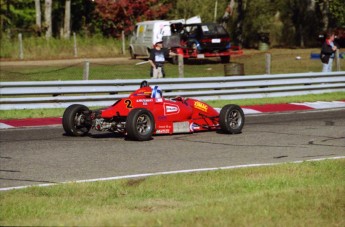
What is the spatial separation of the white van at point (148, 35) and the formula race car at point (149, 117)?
23587 mm

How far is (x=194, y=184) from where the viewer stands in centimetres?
968

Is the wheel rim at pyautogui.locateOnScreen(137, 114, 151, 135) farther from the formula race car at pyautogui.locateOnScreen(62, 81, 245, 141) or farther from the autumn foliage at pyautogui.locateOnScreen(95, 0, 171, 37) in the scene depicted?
the autumn foliage at pyautogui.locateOnScreen(95, 0, 171, 37)

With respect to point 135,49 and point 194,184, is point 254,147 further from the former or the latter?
point 135,49

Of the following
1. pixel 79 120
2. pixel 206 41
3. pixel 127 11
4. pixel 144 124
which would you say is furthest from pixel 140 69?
pixel 127 11

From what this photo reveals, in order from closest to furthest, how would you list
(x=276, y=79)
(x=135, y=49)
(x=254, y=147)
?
(x=254, y=147)
(x=276, y=79)
(x=135, y=49)

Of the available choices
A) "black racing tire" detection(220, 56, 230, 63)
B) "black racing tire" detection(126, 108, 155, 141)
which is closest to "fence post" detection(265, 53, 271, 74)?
"black racing tire" detection(126, 108, 155, 141)

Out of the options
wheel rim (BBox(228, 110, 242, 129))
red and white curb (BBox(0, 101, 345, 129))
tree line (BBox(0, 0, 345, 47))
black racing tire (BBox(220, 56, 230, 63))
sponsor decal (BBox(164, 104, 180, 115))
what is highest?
tree line (BBox(0, 0, 345, 47))

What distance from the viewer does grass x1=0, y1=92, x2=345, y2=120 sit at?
1923 cm

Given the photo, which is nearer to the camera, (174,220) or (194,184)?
(174,220)

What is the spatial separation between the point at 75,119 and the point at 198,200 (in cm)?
687

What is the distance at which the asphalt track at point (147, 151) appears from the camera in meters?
11.3

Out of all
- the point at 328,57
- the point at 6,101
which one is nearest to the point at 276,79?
the point at 328,57

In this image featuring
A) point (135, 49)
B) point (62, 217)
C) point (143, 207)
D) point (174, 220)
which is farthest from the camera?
point (135, 49)

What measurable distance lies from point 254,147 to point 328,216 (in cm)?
613
